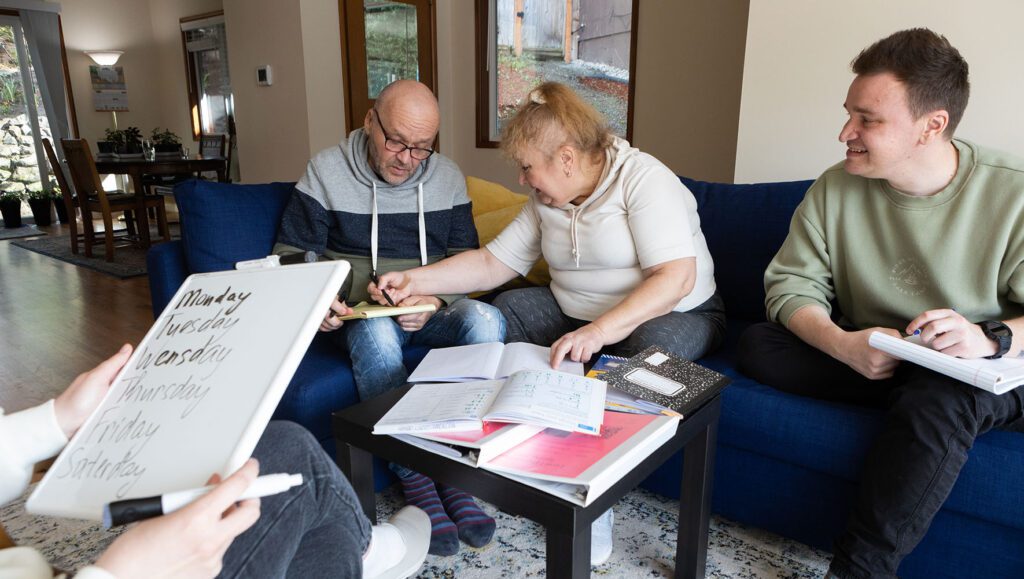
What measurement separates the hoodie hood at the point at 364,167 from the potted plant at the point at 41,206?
6.24m

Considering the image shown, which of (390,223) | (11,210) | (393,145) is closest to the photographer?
(393,145)

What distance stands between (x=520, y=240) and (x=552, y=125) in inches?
16.0

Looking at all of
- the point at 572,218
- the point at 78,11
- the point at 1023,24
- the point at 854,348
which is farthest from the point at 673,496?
the point at 78,11

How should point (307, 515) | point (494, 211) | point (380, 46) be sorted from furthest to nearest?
point (380, 46) → point (494, 211) → point (307, 515)

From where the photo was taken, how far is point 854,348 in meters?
1.30

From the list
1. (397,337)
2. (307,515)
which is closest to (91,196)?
(397,337)

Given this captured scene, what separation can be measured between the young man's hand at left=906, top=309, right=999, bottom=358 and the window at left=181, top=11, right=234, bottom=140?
6586 mm

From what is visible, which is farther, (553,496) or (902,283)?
(902,283)

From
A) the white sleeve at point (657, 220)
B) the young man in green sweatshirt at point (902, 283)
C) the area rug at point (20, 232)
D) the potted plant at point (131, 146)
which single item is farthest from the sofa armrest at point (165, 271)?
the area rug at point (20, 232)

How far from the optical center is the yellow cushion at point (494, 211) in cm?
208

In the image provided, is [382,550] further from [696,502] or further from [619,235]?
[619,235]

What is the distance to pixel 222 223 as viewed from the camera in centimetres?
184

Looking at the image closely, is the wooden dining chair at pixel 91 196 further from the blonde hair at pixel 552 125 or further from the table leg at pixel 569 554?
the table leg at pixel 569 554

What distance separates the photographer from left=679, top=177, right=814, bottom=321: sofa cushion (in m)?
1.87
